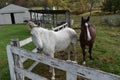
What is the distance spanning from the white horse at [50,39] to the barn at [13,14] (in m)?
32.0

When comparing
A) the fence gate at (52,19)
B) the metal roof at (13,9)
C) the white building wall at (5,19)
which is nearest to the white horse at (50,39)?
the fence gate at (52,19)

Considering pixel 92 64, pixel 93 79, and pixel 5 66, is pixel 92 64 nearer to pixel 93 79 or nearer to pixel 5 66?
pixel 5 66

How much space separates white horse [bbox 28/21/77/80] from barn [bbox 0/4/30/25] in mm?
32009

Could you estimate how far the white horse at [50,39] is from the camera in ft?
15.6

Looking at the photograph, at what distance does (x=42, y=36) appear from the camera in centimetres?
507

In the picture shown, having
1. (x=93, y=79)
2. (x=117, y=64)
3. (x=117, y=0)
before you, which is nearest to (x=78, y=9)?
(x=117, y=0)

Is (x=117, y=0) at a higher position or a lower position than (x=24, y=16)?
higher

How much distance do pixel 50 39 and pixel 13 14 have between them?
33924 mm

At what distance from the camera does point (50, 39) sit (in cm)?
555

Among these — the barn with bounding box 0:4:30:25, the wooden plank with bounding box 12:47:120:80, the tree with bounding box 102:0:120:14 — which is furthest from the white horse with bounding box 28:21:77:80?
the tree with bounding box 102:0:120:14

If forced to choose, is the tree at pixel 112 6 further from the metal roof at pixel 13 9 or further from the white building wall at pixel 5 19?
the white building wall at pixel 5 19

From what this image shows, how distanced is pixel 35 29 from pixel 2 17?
115 feet

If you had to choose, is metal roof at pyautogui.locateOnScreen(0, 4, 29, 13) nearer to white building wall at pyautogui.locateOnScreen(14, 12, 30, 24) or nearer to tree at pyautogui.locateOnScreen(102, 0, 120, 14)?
white building wall at pyautogui.locateOnScreen(14, 12, 30, 24)

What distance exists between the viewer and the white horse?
4.77 m
